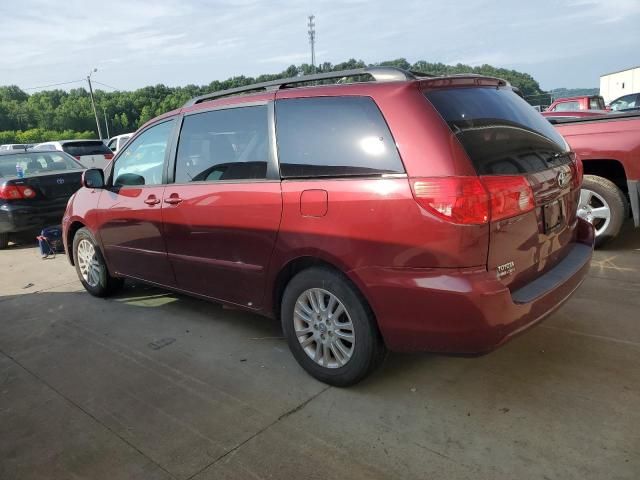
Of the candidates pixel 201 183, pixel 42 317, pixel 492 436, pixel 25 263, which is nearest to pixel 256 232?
pixel 201 183

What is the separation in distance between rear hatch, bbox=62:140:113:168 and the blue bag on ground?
929 cm

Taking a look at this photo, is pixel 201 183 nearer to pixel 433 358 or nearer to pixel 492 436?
pixel 433 358

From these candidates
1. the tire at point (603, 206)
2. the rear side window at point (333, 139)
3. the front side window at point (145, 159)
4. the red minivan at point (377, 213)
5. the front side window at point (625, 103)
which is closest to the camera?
the red minivan at point (377, 213)

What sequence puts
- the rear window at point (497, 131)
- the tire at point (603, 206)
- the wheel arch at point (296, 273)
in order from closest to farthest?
the rear window at point (497, 131) < the wheel arch at point (296, 273) < the tire at point (603, 206)

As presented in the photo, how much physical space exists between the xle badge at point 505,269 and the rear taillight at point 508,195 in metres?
0.24

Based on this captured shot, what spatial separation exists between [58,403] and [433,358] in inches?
91.7

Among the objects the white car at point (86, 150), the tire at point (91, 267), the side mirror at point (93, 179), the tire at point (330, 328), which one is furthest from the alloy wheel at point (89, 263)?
the white car at point (86, 150)

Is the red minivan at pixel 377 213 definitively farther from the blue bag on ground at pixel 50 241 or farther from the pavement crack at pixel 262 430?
the blue bag on ground at pixel 50 241

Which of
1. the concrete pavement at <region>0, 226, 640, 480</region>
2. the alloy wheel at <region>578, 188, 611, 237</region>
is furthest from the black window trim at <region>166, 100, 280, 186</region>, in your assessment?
the alloy wheel at <region>578, 188, 611, 237</region>

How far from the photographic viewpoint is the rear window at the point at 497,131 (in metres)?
2.54

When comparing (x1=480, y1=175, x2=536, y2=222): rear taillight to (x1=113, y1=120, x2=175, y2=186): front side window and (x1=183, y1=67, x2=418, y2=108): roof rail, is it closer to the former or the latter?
(x1=183, y1=67, x2=418, y2=108): roof rail

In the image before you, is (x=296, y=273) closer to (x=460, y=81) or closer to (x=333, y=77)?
(x=333, y=77)

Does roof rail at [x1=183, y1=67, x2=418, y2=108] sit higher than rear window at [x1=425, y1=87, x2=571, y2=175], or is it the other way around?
roof rail at [x1=183, y1=67, x2=418, y2=108]

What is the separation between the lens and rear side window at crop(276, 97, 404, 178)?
2645 mm
